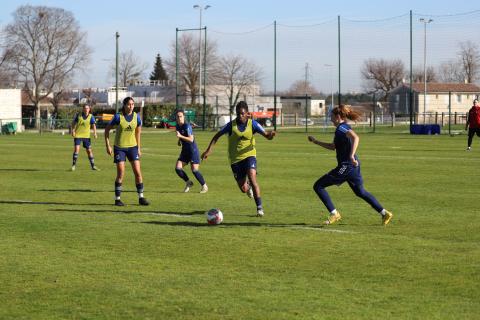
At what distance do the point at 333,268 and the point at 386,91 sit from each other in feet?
479

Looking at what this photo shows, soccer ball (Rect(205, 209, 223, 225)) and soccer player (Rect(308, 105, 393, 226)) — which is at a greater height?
soccer player (Rect(308, 105, 393, 226))

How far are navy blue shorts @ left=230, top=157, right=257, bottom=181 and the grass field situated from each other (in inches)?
25.8

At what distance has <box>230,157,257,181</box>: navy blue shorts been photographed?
47.0ft

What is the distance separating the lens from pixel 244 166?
14445mm

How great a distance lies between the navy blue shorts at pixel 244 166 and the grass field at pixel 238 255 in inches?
25.8

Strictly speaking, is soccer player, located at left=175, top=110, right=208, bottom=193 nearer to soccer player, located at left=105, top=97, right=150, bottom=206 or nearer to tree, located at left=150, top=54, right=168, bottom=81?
soccer player, located at left=105, top=97, right=150, bottom=206

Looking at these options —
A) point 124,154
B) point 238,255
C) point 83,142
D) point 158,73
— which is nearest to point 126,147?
point 124,154

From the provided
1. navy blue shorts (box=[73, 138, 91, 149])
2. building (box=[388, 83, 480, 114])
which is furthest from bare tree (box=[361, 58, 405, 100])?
navy blue shorts (box=[73, 138, 91, 149])

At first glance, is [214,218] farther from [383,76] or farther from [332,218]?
[383,76]

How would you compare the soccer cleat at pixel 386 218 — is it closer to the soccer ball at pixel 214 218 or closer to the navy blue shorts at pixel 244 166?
the soccer ball at pixel 214 218

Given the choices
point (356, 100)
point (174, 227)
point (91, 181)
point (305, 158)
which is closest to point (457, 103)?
point (356, 100)

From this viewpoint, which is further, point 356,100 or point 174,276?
point 356,100

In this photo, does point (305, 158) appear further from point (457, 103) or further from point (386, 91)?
point (386, 91)

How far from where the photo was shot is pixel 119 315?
7309 mm
